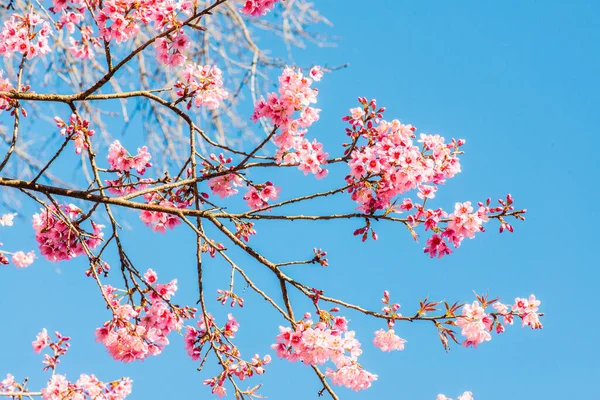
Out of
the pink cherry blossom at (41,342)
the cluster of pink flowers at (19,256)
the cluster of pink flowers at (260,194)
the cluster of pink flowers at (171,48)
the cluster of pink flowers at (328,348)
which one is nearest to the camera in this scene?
the cluster of pink flowers at (328,348)

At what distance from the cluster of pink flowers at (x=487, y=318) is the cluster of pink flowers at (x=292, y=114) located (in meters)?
0.96

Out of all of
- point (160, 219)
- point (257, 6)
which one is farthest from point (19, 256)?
point (257, 6)

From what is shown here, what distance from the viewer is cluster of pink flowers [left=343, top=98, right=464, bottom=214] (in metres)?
2.84

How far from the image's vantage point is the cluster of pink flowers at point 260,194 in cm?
321

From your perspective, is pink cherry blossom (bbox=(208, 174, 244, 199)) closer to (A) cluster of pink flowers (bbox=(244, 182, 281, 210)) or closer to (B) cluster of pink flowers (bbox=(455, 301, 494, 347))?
(A) cluster of pink flowers (bbox=(244, 182, 281, 210))

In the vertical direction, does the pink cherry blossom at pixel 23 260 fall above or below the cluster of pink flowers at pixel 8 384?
above

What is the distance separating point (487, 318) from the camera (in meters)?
2.83

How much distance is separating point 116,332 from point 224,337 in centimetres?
55

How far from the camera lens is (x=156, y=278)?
11.6 feet

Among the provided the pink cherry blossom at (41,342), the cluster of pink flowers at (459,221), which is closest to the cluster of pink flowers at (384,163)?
the cluster of pink flowers at (459,221)

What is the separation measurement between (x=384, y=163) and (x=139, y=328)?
149 centimetres

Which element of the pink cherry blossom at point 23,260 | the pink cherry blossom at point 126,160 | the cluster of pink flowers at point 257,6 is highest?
the pink cherry blossom at point 23,260

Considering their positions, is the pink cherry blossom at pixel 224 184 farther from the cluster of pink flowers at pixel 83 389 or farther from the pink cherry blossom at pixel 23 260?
the pink cherry blossom at pixel 23 260

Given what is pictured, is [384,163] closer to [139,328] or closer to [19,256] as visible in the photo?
[139,328]
